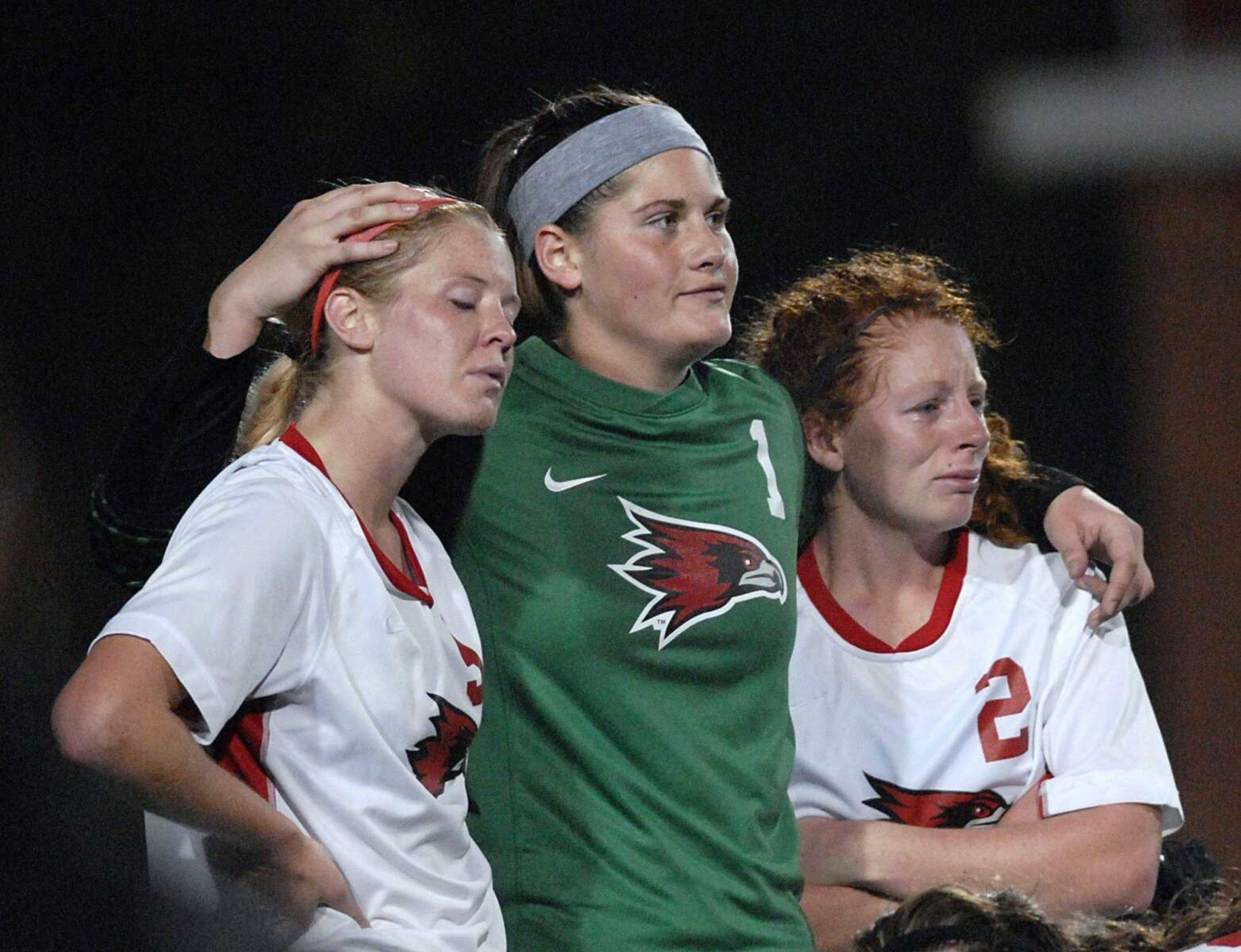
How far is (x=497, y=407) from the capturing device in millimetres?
1362

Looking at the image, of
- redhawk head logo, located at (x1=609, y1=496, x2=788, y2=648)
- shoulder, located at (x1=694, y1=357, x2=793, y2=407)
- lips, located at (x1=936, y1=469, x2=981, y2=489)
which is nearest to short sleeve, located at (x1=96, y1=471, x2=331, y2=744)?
redhawk head logo, located at (x1=609, y1=496, x2=788, y2=648)

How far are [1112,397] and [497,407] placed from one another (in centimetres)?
206

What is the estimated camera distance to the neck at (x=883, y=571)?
176cm

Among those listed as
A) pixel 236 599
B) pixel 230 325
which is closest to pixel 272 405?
pixel 230 325

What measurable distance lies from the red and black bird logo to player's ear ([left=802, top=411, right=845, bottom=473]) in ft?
2.20

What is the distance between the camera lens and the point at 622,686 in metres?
1.42

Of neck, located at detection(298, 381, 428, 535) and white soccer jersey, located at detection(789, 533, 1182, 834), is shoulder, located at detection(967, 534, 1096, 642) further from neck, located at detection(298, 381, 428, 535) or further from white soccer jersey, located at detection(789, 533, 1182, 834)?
neck, located at detection(298, 381, 428, 535)

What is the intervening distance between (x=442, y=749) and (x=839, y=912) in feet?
1.89

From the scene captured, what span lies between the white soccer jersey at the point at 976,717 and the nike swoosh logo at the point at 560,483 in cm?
37

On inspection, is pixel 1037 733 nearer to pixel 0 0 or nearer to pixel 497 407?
pixel 497 407

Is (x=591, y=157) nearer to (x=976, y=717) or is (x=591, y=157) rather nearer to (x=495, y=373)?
(x=495, y=373)

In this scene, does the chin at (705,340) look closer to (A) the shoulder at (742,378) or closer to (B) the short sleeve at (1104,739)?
(A) the shoulder at (742,378)

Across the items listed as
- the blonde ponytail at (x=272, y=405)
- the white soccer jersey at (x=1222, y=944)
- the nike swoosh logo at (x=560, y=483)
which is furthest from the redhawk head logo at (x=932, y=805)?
the blonde ponytail at (x=272, y=405)

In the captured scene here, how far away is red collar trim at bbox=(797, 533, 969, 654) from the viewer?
173 centimetres
